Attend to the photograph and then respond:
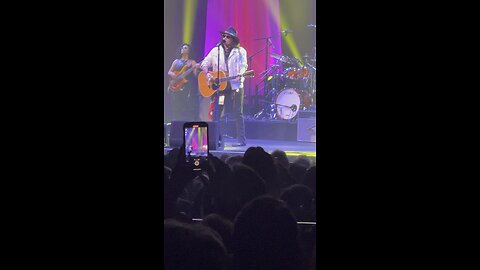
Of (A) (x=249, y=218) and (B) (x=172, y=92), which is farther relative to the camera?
(B) (x=172, y=92)

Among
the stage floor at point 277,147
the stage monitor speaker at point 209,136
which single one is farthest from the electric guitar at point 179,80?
the stage floor at point 277,147

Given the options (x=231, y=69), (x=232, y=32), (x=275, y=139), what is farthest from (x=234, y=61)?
(x=275, y=139)

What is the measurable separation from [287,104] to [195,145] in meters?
0.75

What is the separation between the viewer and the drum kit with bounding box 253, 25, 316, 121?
343 cm

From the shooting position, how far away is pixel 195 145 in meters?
3.08

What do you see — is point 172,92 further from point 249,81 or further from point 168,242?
point 168,242

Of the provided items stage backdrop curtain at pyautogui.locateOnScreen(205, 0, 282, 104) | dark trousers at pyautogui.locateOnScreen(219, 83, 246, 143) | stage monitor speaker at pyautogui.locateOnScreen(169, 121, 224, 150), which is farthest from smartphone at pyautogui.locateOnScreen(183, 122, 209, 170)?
stage backdrop curtain at pyautogui.locateOnScreen(205, 0, 282, 104)

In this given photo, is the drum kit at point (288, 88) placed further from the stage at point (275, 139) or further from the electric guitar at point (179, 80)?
the electric guitar at point (179, 80)
